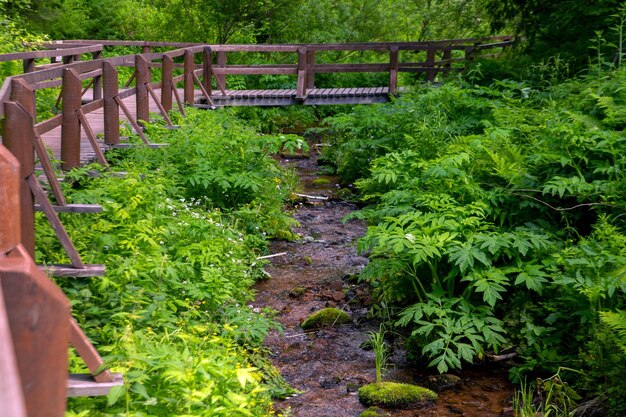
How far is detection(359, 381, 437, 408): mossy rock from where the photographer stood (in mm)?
6801

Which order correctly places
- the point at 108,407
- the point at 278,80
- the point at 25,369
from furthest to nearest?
the point at 278,80 < the point at 108,407 < the point at 25,369

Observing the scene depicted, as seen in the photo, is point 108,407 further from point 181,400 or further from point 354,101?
point 354,101

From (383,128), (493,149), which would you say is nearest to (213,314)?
(493,149)

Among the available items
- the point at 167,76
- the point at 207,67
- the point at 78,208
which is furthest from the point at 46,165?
the point at 207,67

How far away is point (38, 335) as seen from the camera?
3.34 feet

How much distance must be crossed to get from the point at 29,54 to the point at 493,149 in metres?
6.80

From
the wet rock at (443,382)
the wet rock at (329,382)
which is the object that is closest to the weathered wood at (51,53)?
the wet rock at (329,382)

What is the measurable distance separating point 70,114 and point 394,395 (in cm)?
Result: 415

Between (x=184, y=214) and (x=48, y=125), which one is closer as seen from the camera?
(x=48, y=125)

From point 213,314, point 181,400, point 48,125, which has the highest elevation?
point 48,125

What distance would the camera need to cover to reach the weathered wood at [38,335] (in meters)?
0.96

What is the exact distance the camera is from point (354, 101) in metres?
18.1

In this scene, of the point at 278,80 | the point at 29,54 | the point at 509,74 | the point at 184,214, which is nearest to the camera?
the point at 184,214

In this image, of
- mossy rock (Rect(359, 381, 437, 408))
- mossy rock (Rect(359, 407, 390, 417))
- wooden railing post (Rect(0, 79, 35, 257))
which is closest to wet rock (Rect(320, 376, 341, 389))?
mossy rock (Rect(359, 381, 437, 408))
